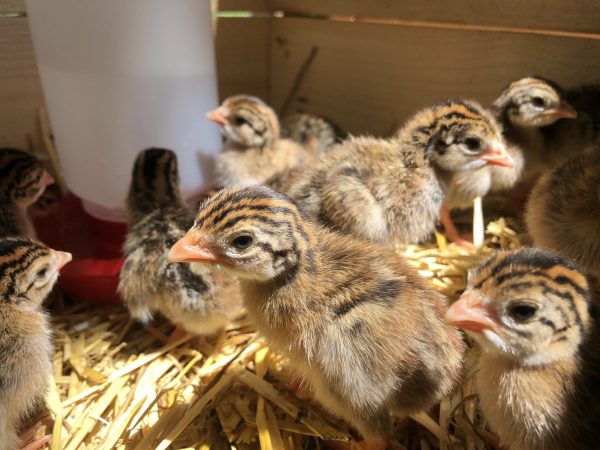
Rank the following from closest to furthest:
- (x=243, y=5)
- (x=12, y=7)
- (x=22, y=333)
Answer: (x=22, y=333) → (x=12, y=7) → (x=243, y=5)

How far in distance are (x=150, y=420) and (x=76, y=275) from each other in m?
0.86

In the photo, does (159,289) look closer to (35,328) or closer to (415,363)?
(35,328)

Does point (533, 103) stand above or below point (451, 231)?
above

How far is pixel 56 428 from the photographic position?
6.17 ft

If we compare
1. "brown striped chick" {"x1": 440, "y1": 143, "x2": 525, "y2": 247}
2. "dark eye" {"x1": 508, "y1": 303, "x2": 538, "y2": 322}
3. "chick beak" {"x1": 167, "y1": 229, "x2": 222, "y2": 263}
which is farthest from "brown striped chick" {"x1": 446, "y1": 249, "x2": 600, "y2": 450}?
"brown striped chick" {"x1": 440, "y1": 143, "x2": 525, "y2": 247}

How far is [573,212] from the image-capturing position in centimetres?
198

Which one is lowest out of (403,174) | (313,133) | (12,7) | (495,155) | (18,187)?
(18,187)

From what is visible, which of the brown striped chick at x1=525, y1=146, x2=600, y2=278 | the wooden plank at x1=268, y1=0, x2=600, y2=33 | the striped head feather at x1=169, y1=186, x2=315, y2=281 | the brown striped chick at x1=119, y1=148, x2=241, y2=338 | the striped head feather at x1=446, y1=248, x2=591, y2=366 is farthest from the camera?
the wooden plank at x1=268, y1=0, x2=600, y2=33

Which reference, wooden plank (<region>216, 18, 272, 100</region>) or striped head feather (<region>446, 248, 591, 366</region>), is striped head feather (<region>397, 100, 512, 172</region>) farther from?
wooden plank (<region>216, 18, 272, 100</region>)

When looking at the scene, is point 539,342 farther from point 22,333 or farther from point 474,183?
point 22,333

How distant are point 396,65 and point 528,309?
7.35ft

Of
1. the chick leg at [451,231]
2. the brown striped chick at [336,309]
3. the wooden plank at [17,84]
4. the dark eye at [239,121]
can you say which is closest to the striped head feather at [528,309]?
the brown striped chick at [336,309]

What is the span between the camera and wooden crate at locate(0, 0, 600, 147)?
99.3 inches

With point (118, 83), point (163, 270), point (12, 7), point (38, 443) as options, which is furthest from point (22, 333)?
point (12, 7)
